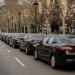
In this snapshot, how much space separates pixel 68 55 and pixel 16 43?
588 inches

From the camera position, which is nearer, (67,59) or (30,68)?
(67,59)

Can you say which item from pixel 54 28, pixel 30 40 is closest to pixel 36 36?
pixel 30 40

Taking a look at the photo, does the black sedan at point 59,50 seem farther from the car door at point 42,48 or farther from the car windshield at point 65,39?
the car door at point 42,48

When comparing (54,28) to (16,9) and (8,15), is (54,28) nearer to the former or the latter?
(16,9)

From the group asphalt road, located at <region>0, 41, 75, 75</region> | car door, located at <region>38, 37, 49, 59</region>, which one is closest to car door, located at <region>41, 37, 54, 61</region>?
car door, located at <region>38, 37, 49, 59</region>

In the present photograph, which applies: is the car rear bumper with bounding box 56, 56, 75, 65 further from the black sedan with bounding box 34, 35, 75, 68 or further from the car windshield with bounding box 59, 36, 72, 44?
the car windshield with bounding box 59, 36, 72, 44

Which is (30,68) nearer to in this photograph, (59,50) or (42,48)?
(59,50)

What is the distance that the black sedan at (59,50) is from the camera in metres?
10.2

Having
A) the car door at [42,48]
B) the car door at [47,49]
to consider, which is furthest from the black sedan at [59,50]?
the car door at [42,48]

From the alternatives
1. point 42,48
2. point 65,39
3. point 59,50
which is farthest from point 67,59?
point 42,48

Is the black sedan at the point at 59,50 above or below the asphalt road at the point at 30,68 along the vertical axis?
above

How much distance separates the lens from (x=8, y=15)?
111000mm

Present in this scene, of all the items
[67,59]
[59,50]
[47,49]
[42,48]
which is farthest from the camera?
[42,48]

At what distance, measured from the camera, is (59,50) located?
34.1ft
